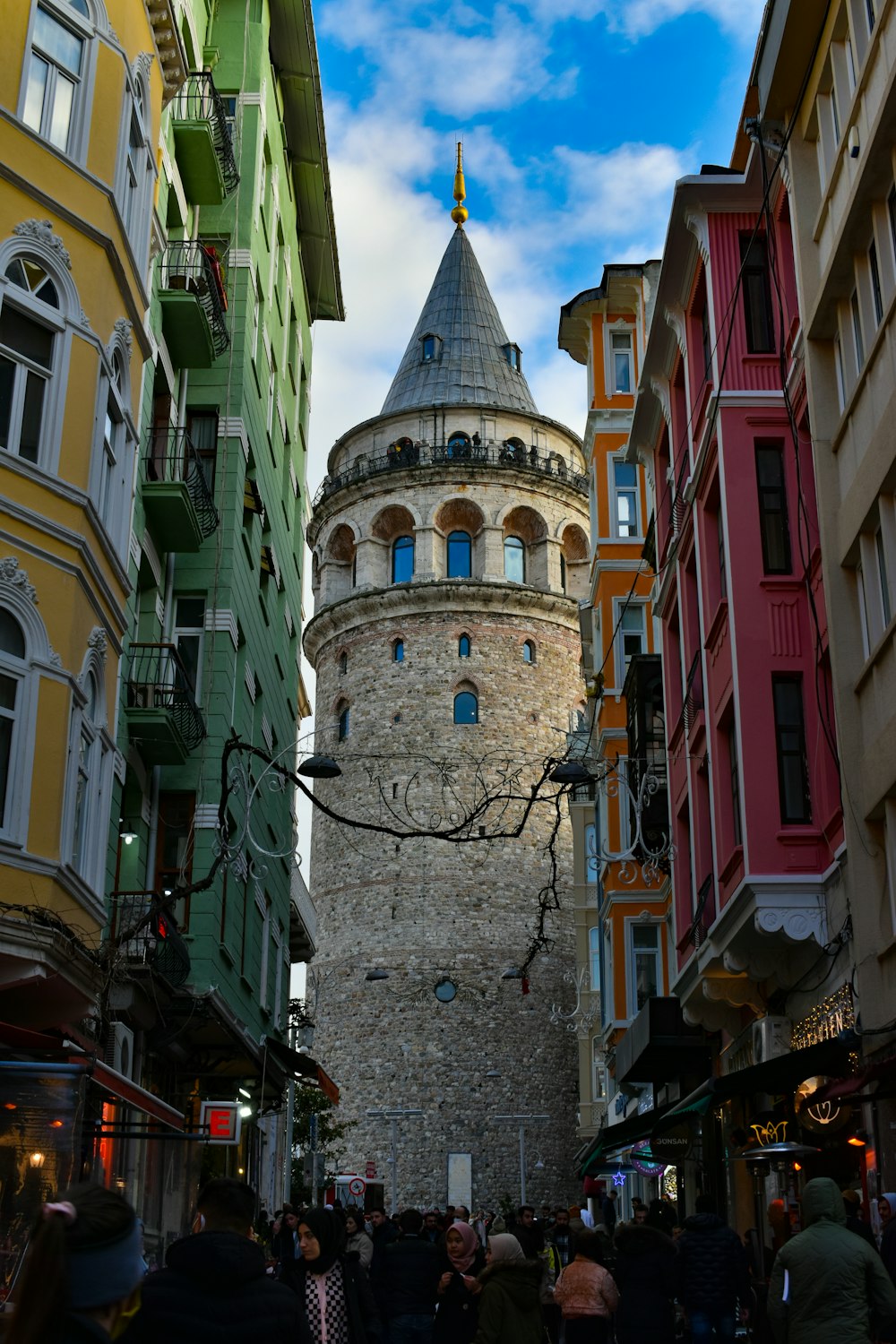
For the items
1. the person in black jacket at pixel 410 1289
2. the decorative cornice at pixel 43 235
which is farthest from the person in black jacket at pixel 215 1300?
the decorative cornice at pixel 43 235

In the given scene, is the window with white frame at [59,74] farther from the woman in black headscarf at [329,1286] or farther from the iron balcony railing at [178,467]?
the woman in black headscarf at [329,1286]

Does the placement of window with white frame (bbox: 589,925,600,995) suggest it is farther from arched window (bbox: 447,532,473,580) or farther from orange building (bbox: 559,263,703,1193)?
arched window (bbox: 447,532,473,580)

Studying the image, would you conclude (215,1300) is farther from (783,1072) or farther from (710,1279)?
(783,1072)

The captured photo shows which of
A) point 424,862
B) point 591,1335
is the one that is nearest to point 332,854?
point 424,862

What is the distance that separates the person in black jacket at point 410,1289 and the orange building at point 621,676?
1410cm

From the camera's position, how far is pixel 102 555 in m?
15.9

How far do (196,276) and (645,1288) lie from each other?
16350 millimetres

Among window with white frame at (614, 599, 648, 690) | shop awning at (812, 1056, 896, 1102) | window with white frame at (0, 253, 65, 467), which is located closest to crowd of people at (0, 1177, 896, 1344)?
shop awning at (812, 1056, 896, 1102)

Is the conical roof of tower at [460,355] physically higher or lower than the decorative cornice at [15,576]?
higher

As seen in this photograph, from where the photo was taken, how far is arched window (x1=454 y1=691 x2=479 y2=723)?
53219 millimetres

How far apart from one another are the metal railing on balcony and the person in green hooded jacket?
16.7m

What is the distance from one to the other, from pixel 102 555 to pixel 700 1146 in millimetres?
12121

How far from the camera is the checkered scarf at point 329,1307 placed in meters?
8.96

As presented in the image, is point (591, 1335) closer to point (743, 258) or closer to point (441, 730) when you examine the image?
point (743, 258)
